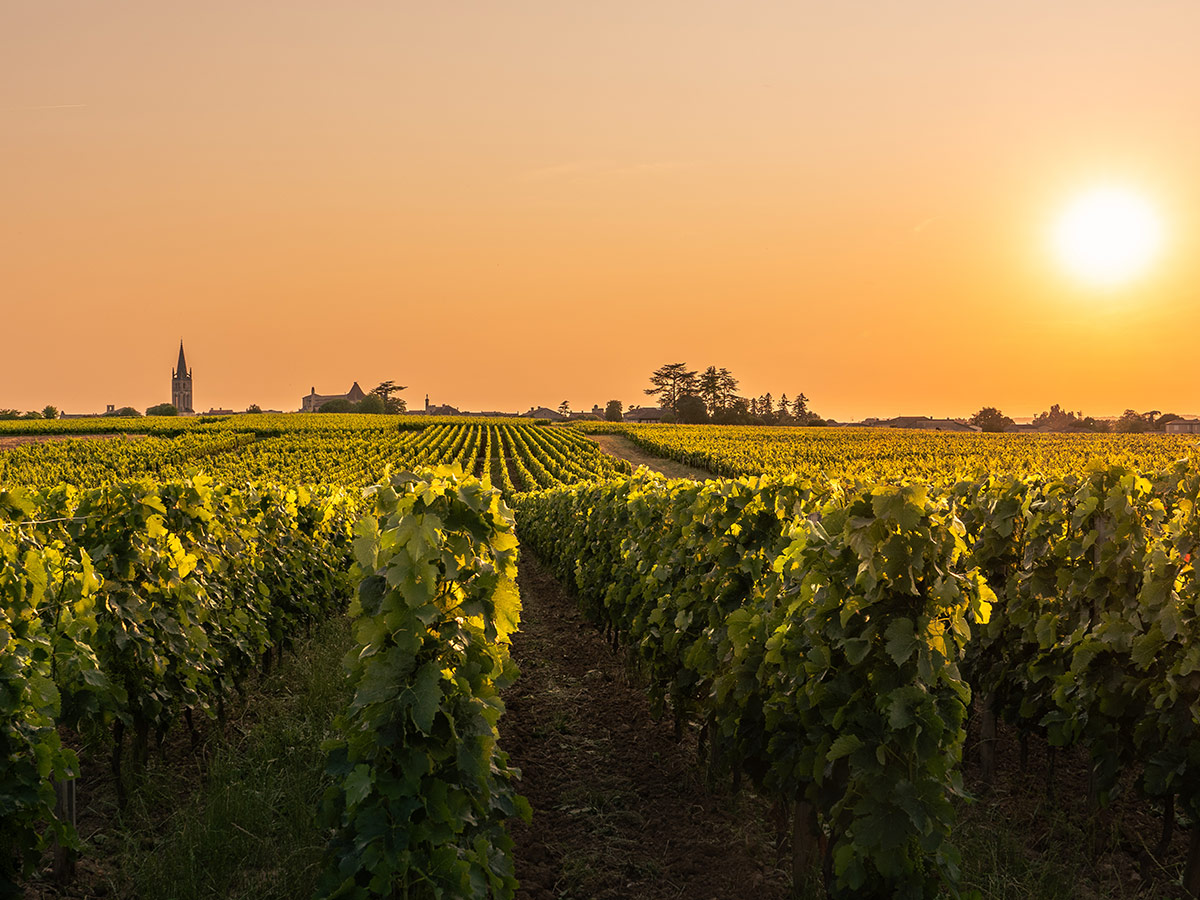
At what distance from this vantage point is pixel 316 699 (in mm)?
7938

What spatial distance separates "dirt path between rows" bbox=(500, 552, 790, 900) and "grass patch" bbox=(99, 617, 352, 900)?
144cm

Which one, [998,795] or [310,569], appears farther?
[310,569]

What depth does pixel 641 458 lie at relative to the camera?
63719 millimetres

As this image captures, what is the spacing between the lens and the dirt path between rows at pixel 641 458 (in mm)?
51156

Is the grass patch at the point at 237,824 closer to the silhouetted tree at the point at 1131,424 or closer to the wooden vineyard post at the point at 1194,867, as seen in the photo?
the wooden vineyard post at the point at 1194,867

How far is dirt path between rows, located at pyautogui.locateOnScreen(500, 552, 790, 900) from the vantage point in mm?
5211

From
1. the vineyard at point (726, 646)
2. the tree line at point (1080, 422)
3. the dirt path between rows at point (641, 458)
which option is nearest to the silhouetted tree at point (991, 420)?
the tree line at point (1080, 422)

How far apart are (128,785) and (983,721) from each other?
22.6 feet

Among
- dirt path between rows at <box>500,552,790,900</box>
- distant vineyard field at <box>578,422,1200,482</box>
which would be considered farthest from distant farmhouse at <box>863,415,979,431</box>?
dirt path between rows at <box>500,552,790,900</box>

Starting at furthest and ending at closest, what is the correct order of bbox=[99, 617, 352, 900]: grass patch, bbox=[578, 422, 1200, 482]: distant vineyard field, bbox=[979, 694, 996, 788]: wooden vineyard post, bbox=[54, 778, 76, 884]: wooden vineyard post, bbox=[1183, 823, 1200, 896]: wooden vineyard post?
bbox=[578, 422, 1200, 482]: distant vineyard field < bbox=[979, 694, 996, 788]: wooden vineyard post < bbox=[1183, 823, 1200, 896]: wooden vineyard post < bbox=[54, 778, 76, 884]: wooden vineyard post < bbox=[99, 617, 352, 900]: grass patch

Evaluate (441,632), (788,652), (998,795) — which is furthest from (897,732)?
(998,795)

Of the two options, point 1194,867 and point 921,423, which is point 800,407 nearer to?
point 921,423

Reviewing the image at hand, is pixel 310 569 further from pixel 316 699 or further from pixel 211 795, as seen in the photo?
pixel 211 795

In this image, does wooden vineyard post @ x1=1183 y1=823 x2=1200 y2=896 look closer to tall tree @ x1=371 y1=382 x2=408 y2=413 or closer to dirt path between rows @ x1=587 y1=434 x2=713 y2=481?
dirt path between rows @ x1=587 y1=434 x2=713 y2=481
